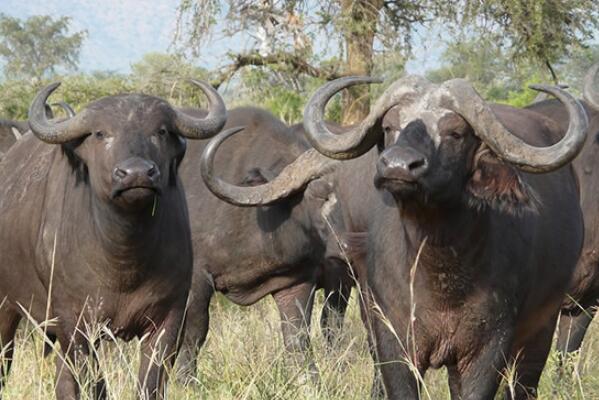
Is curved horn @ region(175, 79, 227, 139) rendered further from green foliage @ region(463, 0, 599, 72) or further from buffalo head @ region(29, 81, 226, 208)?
green foliage @ region(463, 0, 599, 72)

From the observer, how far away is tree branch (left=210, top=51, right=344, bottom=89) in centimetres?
1598

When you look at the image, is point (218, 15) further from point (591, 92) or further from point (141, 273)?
point (141, 273)

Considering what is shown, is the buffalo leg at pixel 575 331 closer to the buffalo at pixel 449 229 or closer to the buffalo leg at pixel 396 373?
the buffalo at pixel 449 229

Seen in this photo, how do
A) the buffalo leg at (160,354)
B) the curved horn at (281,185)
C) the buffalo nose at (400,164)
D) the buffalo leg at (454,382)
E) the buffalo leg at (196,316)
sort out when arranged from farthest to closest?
the buffalo leg at (196,316) → the curved horn at (281,185) → the buffalo leg at (160,354) → the buffalo leg at (454,382) → the buffalo nose at (400,164)

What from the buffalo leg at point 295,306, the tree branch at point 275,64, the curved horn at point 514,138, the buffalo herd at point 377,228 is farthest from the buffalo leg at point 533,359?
the tree branch at point 275,64

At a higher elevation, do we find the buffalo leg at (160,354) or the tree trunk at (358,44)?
the buffalo leg at (160,354)

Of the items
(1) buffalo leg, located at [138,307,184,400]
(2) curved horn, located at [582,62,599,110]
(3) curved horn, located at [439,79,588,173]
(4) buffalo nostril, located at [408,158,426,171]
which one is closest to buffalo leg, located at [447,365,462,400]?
Answer: (3) curved horn, located at [439,79,588,173]

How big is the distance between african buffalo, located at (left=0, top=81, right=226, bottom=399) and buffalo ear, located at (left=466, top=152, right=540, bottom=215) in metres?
1.44

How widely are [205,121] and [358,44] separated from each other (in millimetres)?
9486

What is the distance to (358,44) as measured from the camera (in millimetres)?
15742

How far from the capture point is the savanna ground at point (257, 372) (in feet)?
19.0

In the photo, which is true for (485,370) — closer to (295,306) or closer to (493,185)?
(493,185)

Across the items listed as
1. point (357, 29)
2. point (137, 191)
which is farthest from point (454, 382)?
point (357, 29)

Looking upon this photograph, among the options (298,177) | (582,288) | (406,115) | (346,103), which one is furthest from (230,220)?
(346,103)
